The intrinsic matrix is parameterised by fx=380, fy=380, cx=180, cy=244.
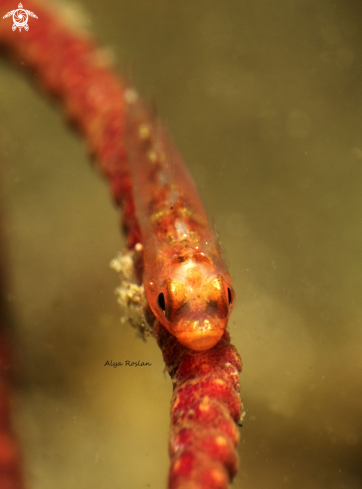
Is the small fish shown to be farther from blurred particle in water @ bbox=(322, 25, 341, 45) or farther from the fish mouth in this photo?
blurred particle in water @ bbox=(322, 25, 341, 45)

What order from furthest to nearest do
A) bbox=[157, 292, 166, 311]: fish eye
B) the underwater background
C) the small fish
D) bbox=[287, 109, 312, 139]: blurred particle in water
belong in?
bbox=[287, 109, 312, 139]: blurred particle in water
the underwater background
bbox=[157, 292, 166, 311]: fish eye
the small fish

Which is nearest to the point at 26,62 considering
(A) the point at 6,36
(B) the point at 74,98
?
(A) the point at 6,36

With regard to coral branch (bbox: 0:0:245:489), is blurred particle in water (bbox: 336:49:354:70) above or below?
above

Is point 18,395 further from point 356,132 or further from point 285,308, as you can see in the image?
point 356,132

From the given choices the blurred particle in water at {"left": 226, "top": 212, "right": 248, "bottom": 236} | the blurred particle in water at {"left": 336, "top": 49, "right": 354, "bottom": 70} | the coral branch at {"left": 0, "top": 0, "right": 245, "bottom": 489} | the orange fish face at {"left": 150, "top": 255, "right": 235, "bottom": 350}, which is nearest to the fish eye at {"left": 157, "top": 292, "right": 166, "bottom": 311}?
the orange fish face at {"left": 150, "top": 255, "right": 235, "bottom": 350}

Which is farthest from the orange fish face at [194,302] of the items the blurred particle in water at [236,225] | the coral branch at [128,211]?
the blurred particle in water at [236,225]

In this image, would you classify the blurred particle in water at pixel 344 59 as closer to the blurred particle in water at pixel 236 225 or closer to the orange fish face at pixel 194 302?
the blurred particle in water at pixel 236 225
